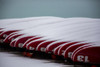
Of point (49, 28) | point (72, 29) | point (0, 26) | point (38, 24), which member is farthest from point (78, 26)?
point (0, 26)

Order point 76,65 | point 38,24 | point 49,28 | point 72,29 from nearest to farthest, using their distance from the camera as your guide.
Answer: point 76,65, point 72,29, point 49,28, point 38,24

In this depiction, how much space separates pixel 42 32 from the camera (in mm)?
1224

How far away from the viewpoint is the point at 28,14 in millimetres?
2400

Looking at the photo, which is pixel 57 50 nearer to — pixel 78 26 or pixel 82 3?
pixel 78 26

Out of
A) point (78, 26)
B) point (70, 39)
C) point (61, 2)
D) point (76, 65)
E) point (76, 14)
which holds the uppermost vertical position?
point (61, 2)

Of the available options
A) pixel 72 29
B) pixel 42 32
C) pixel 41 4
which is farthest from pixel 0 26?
pixel 41 4

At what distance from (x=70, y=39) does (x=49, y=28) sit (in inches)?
11.0

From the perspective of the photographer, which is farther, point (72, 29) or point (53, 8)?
point (53, 8)

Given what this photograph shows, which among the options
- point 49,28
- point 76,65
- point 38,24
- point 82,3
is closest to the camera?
point 76,65

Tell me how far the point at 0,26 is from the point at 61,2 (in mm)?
1050

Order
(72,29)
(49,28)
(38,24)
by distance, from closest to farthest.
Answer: (72,29), (49,28), (38,24)

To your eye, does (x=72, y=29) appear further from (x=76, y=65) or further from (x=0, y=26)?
(x=0, y=26)

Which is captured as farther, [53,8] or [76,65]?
[53,8]

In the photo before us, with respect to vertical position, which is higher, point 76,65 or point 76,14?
point 76,14
